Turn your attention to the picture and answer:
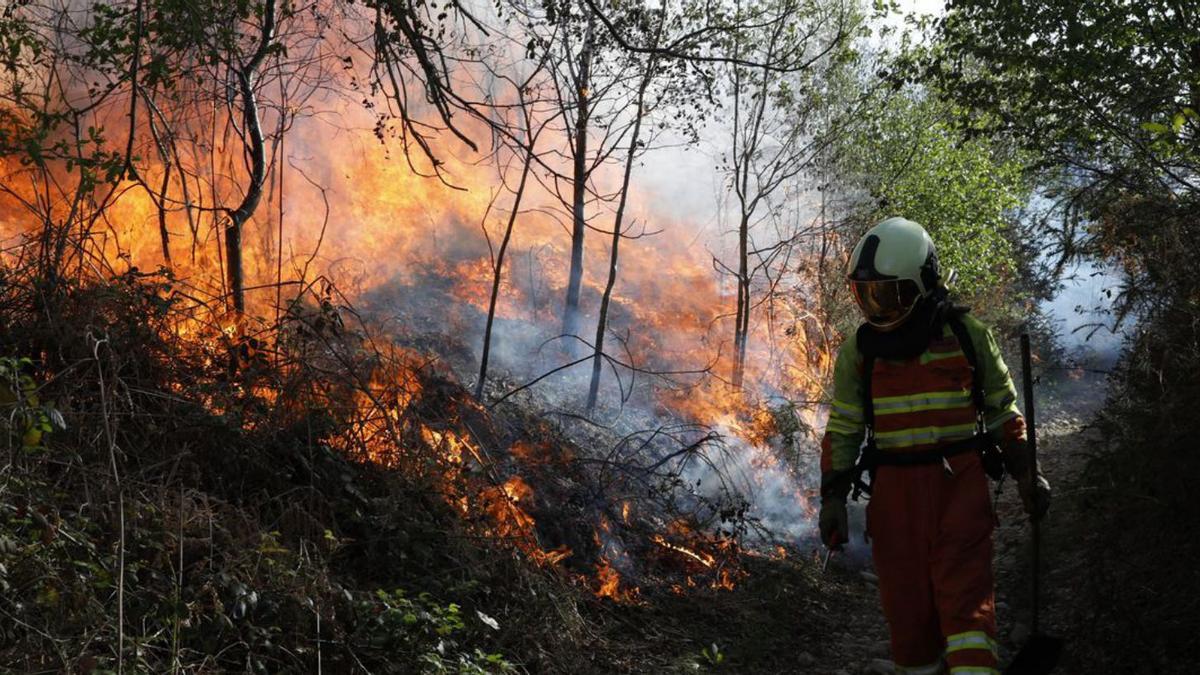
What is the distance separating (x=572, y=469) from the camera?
8.92 m

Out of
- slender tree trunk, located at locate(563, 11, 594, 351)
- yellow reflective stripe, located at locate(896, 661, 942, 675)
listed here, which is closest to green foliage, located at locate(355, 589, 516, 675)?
yellow reflective stripe, located at locate(896, 661, 942, 675)

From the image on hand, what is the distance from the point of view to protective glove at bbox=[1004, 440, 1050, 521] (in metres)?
4.27

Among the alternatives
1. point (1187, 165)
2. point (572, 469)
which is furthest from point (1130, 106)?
point (572, 469)

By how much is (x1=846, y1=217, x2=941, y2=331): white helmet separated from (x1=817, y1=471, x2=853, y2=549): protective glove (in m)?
0.73

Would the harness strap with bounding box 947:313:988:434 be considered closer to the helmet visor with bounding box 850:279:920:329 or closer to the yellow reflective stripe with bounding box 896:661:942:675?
the helmet visor with bounding box 850:279:920:329

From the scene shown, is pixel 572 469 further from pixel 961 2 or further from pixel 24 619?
pixel 961 2

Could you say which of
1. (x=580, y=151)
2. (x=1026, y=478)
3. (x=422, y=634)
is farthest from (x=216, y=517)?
(x=580, y=151)

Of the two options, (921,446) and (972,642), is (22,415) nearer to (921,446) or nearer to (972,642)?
(921,446)

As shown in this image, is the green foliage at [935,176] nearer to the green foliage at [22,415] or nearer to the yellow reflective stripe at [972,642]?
the yellow reflective stripe at [972,642]

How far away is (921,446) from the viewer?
4.27 meters

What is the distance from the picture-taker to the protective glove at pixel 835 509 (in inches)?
179

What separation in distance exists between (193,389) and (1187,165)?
8551 millimetres

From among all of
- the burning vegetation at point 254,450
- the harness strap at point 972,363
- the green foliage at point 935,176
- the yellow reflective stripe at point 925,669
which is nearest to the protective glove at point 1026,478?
the harness strap at point 972,363

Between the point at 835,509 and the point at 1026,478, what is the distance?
0.84 meters
